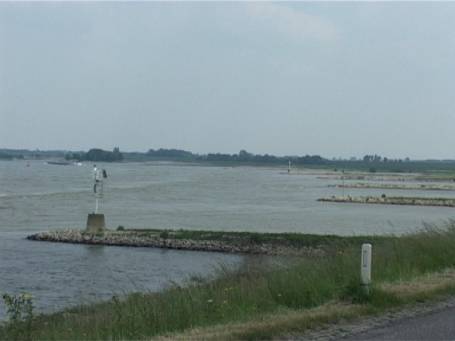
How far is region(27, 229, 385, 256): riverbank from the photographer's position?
4378 centimetres

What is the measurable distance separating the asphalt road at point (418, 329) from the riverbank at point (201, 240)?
31916 mm

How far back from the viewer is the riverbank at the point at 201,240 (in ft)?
144

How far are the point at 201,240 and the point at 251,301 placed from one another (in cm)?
3562

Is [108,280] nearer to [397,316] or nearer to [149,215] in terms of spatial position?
[397,316]

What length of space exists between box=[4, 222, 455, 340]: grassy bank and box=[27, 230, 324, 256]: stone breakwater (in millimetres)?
27271

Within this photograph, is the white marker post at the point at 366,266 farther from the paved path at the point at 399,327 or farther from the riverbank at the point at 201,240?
the riverbank at the point at 201,240

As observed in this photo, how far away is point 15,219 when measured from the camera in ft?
196

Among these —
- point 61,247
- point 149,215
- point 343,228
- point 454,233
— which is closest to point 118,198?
point 149,215

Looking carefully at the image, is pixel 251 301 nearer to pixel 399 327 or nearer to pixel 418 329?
pixel 399 327

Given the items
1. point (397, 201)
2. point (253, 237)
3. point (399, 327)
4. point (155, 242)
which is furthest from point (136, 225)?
point (399, 327)

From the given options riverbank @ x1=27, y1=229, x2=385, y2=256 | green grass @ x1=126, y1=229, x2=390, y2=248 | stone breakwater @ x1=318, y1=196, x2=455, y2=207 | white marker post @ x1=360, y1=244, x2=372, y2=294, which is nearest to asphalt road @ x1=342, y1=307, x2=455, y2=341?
white marker post @ x1=360, y1=244, x2=372, y2=294

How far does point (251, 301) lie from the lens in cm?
1081

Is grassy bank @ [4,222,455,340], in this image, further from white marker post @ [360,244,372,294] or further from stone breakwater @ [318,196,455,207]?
stone breakwater @ [318,196,455,207]

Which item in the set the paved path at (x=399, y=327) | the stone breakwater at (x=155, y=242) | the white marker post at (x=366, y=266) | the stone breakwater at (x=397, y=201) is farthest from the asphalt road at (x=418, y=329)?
the stone breakwater at (x=397, y=201)
